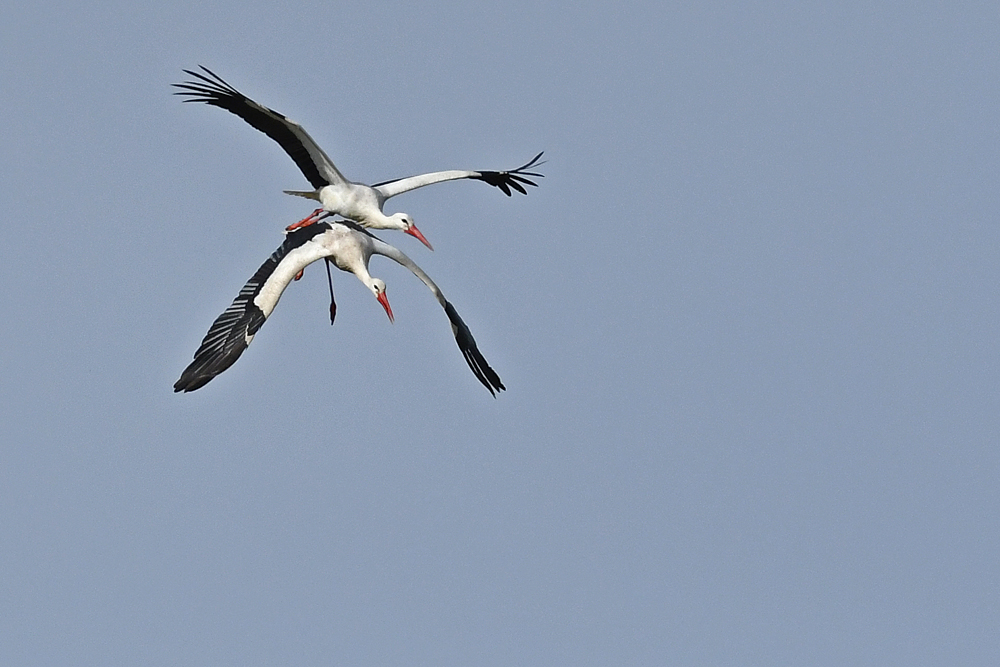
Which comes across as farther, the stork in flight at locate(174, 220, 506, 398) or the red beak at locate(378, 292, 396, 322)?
the red beak at locate(378, 292, 396, 322)

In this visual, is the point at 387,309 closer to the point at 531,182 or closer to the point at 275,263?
the point at 275,263

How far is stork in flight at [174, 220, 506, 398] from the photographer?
24047mm

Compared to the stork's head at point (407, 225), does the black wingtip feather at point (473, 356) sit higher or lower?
lower

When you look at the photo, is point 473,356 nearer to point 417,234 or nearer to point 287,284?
point 417,234

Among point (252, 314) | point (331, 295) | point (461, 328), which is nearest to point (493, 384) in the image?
point (461, 328)

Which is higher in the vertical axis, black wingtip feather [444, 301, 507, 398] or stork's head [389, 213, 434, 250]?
stork's head [389, 213, 434, 250]

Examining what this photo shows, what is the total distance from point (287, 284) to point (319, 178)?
2078mm

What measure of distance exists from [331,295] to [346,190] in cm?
145

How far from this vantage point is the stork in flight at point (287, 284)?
78.9 ft

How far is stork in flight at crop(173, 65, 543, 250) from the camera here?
25359mm

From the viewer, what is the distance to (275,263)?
999 inches

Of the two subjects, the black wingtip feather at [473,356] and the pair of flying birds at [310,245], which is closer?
the pair of flying birds at [310,245]

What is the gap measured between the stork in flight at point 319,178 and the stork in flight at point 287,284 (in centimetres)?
25

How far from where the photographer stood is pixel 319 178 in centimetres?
2656
